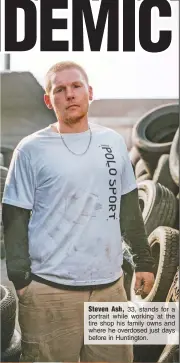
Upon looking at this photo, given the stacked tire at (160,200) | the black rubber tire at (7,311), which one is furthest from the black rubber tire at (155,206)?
the black rubber tire at (7,311)

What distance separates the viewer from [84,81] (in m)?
2.34

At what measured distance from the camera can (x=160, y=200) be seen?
7.84ft

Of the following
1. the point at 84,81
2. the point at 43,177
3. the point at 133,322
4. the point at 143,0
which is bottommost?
the point at 133,322

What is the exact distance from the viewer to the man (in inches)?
90.0

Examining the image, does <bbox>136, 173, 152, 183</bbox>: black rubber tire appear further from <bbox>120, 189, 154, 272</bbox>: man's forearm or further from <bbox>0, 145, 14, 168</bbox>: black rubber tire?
<bbox>0, 145, 14, 168</bbox>: black rubber tire

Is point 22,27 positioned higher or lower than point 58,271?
higher

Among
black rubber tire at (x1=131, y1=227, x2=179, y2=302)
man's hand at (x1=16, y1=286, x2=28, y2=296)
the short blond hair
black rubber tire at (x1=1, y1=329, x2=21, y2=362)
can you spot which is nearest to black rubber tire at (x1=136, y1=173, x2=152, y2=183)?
black rubber tire at (x1=131, y1=227, x2=179, y2=302)

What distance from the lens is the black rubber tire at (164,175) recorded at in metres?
2.39

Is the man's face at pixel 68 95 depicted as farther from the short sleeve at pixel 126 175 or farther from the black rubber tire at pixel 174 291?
the black rubber tire at pixel 174 291

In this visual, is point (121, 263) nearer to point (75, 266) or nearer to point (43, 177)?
point (75, 266)

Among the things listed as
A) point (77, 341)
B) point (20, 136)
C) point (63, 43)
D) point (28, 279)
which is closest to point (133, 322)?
point (77, 341)

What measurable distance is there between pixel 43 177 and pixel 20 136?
0.20m

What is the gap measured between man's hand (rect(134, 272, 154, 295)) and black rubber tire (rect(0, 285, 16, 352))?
490mm
